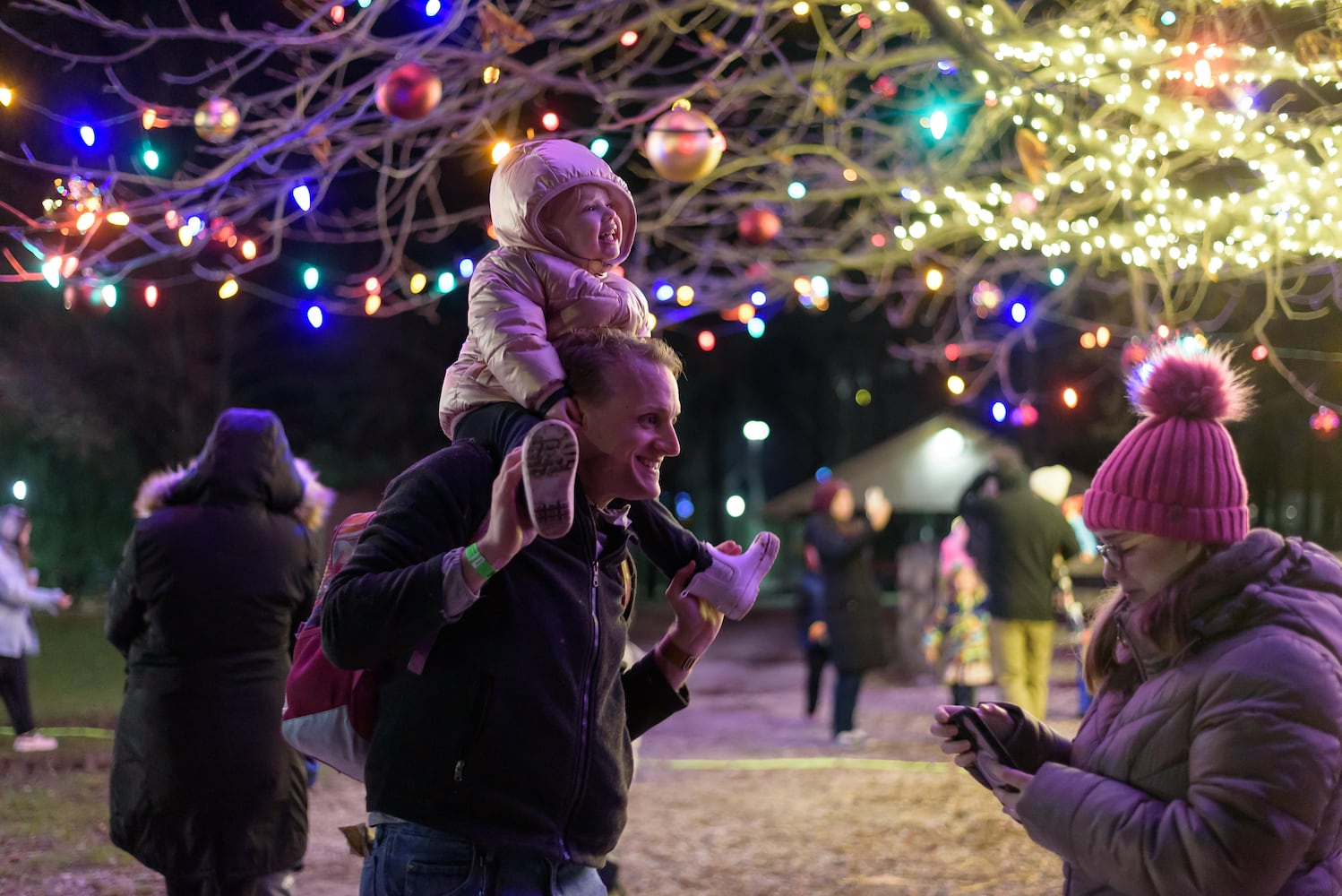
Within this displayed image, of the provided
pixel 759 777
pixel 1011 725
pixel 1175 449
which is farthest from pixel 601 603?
pixel 759 777

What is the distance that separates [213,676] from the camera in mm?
4047

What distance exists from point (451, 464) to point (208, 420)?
66.4 feet

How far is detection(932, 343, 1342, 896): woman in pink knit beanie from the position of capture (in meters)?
2.10

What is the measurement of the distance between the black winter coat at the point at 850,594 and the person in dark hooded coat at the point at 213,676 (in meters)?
6.12

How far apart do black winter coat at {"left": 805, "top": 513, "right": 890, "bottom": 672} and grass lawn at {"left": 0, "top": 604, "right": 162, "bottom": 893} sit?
5.27m

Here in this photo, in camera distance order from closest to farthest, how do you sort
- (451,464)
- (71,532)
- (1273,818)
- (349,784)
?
(1273,818), (451,464), (349,784), (71,532)

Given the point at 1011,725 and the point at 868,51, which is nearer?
the point at 1011,725

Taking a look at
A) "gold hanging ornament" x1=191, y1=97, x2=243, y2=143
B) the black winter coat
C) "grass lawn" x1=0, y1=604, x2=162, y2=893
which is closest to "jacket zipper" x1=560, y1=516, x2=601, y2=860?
"gold hanging ornament" x1=191, y1=97, x2=243, y2=143

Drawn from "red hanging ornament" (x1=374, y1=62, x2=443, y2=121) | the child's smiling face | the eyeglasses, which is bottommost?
the eyeglasses

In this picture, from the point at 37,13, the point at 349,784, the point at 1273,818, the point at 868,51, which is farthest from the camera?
the point at 349,784

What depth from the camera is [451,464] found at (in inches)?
88.4

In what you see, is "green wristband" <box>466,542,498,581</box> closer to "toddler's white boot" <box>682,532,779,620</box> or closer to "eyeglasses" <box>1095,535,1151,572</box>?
"toddler's white boot" <box>682,532,779,620</box>

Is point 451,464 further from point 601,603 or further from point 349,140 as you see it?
point 349,140

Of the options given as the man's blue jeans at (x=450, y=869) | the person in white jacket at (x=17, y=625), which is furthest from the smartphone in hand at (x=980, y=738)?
the person in white jacket at (x=17, y=625)
